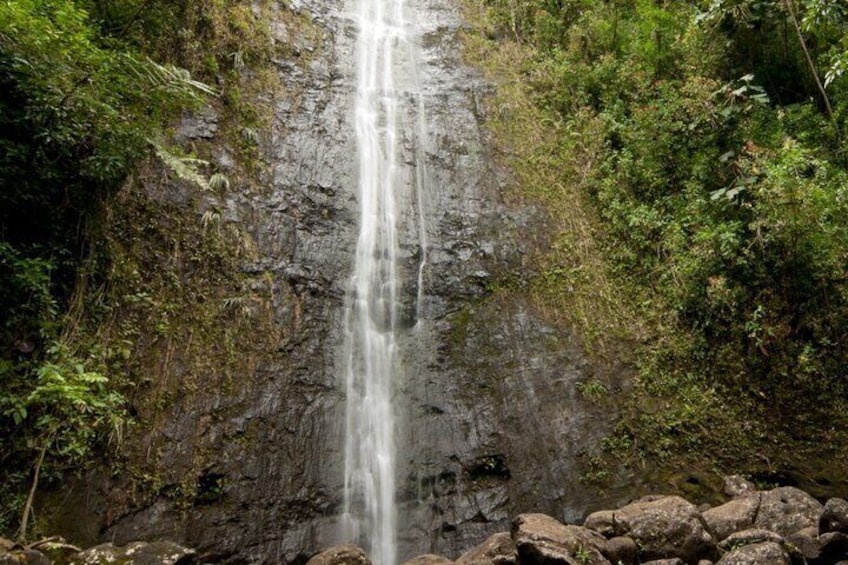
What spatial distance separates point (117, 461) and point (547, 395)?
564cm

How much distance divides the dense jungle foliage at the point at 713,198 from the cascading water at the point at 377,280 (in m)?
2.31

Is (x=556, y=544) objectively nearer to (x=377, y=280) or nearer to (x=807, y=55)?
(x=377, y=280)

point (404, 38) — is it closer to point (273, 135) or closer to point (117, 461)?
point (273, 135)

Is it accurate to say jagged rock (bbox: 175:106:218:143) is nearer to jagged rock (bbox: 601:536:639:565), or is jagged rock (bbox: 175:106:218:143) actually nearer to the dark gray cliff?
the dark gray cliff

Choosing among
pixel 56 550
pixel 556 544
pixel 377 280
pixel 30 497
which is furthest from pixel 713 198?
pixel 30 497

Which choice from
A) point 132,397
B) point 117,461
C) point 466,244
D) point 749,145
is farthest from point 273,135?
point 749,145

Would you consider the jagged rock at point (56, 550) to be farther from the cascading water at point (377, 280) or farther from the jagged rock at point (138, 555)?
the cascading water at point (377, 280)

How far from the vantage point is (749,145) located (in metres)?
8.53

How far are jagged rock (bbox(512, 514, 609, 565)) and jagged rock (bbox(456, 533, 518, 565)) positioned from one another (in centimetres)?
9

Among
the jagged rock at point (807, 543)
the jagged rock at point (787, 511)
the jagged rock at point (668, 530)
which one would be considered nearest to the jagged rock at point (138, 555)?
the jagged rock at point (668, 530)

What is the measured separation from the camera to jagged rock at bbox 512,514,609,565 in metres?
4.96

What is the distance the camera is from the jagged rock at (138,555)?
454cm

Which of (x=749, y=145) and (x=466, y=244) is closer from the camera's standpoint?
(x=749, y=145)

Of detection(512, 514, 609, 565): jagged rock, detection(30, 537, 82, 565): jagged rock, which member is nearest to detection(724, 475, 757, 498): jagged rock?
detection(512, 514, 609, 565): jagged rock
